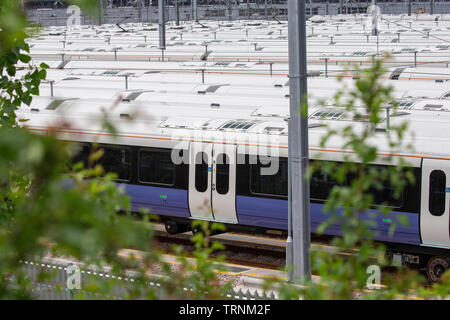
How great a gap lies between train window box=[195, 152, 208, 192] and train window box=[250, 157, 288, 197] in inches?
37.5

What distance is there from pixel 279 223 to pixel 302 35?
4903 millimetres

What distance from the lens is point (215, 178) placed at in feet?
49.7

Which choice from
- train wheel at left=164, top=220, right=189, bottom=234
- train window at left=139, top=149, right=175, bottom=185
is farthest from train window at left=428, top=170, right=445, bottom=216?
train wheel at left=164, top=220, right=189, bottom=234

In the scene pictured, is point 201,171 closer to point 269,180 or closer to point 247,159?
point 247,159

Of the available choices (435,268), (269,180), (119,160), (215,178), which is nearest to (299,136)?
(269,180)

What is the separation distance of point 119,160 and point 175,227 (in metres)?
1.81

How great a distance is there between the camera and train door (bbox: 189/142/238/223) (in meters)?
15.0

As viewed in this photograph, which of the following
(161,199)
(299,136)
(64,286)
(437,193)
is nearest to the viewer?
(64,286)

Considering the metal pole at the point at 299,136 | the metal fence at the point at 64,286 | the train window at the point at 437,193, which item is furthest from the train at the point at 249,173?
the metal fence at the point at 64,286

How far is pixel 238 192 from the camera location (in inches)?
590

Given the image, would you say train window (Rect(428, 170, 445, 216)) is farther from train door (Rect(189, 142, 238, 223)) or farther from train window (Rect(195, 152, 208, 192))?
train window (Rect(195, 152, 208, 192))

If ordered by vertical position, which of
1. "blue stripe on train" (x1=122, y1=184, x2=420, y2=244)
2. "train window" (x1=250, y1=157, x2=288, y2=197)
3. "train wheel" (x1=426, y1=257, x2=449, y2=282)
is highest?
"train window" (x1=250, y1=157, x2=288, y2=197)

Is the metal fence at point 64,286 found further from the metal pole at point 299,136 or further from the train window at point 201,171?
the train window at point 201,171
